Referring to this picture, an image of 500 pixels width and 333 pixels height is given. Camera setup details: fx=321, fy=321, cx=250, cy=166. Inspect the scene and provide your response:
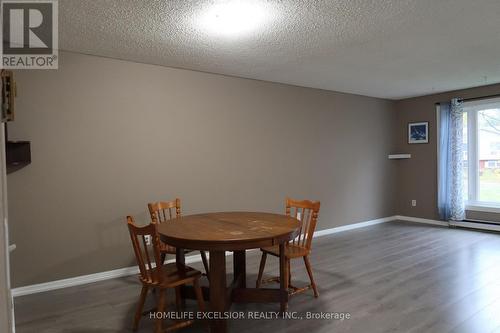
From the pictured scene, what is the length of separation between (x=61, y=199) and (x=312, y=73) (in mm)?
3339

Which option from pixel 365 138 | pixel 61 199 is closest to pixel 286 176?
pixel 365 138

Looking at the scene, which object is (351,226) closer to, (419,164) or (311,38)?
(419,164)

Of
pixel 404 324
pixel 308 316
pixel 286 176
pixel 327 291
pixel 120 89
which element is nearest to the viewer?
pixel 404 324

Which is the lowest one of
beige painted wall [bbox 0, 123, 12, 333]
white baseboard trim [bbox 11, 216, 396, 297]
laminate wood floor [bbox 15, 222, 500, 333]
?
laminate wood floor [bbox 15, 222, 500, 333]

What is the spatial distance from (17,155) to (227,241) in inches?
88.4

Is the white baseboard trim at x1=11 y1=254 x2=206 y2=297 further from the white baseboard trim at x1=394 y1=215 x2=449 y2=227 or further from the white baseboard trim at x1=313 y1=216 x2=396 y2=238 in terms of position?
the white baseboard trim at x1=394 y1=215 x2=449 y2=227

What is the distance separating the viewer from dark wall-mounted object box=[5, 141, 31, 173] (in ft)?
9.53

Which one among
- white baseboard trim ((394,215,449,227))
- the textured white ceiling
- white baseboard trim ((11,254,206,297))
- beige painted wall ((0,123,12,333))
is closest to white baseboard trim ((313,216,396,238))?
white baseboard trim ((394,215,449,227))

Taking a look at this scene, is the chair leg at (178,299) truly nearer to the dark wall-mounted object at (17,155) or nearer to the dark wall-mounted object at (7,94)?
the dark wall-mounted object at (17,155)

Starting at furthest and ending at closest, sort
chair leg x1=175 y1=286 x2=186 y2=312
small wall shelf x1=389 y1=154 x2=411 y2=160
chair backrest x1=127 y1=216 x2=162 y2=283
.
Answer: small wall shelf x1=389 y1=154 x2=411 y2=160
chair leg x1=175 y1=286 x2=186 y2=312
chair backrest x1=127 y1=216 x2=162 y2=283

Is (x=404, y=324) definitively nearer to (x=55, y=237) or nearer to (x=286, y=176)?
(x=286, y=176)

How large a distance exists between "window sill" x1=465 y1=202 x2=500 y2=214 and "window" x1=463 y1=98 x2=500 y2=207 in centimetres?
1

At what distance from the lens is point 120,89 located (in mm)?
3545

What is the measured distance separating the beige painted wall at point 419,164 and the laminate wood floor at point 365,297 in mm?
1692
